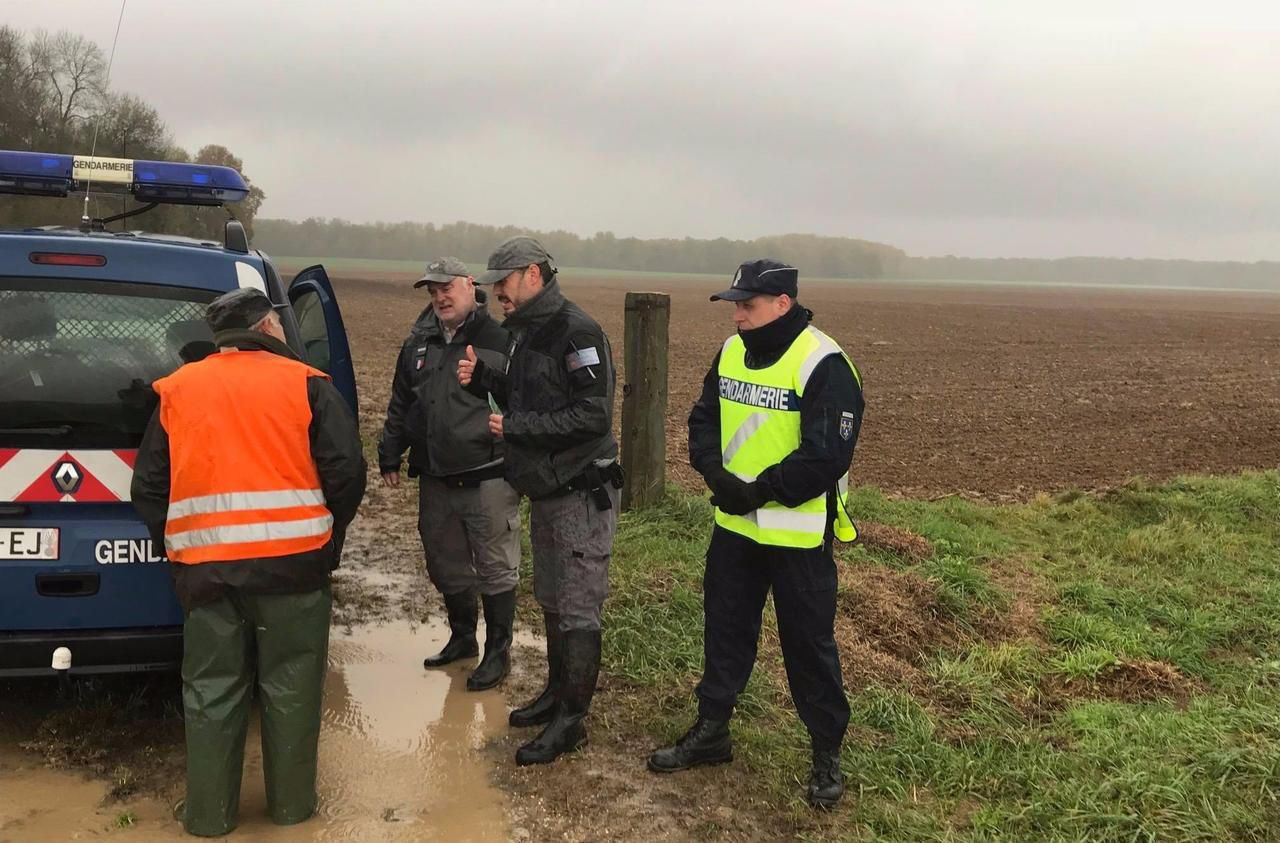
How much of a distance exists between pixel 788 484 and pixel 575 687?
1.26 metres

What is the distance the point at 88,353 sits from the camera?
3559mm

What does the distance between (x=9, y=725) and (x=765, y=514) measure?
3144mm

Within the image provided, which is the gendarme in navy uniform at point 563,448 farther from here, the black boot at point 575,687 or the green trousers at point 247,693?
the green trousers at point 247,693

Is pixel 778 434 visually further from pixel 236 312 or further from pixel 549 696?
pixel 236 312

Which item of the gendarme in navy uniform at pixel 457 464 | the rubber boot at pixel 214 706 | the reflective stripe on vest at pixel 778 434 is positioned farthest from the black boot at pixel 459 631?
the reflective stripe on vest at pixel 778 434

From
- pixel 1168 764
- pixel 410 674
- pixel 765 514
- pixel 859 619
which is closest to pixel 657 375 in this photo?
pixel 859 619

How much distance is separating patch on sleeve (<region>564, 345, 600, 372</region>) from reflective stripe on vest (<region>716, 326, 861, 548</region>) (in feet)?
1.84

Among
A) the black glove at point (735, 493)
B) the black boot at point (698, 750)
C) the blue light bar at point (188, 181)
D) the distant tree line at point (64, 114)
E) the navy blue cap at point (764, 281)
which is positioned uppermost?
the distant tree line at point (64, 114)

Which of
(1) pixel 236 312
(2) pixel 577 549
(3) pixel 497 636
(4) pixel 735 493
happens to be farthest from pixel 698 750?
(1) pixel 236 312

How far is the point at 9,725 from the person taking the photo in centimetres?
385

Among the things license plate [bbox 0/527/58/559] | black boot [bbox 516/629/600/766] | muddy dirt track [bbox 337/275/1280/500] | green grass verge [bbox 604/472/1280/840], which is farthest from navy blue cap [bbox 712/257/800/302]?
muddy dirt track [bbox 337/275/1280/500]

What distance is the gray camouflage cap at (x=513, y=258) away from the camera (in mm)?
3801

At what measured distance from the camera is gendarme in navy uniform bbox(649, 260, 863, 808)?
342 cm

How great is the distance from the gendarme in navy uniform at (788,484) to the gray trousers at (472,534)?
3.97ft
